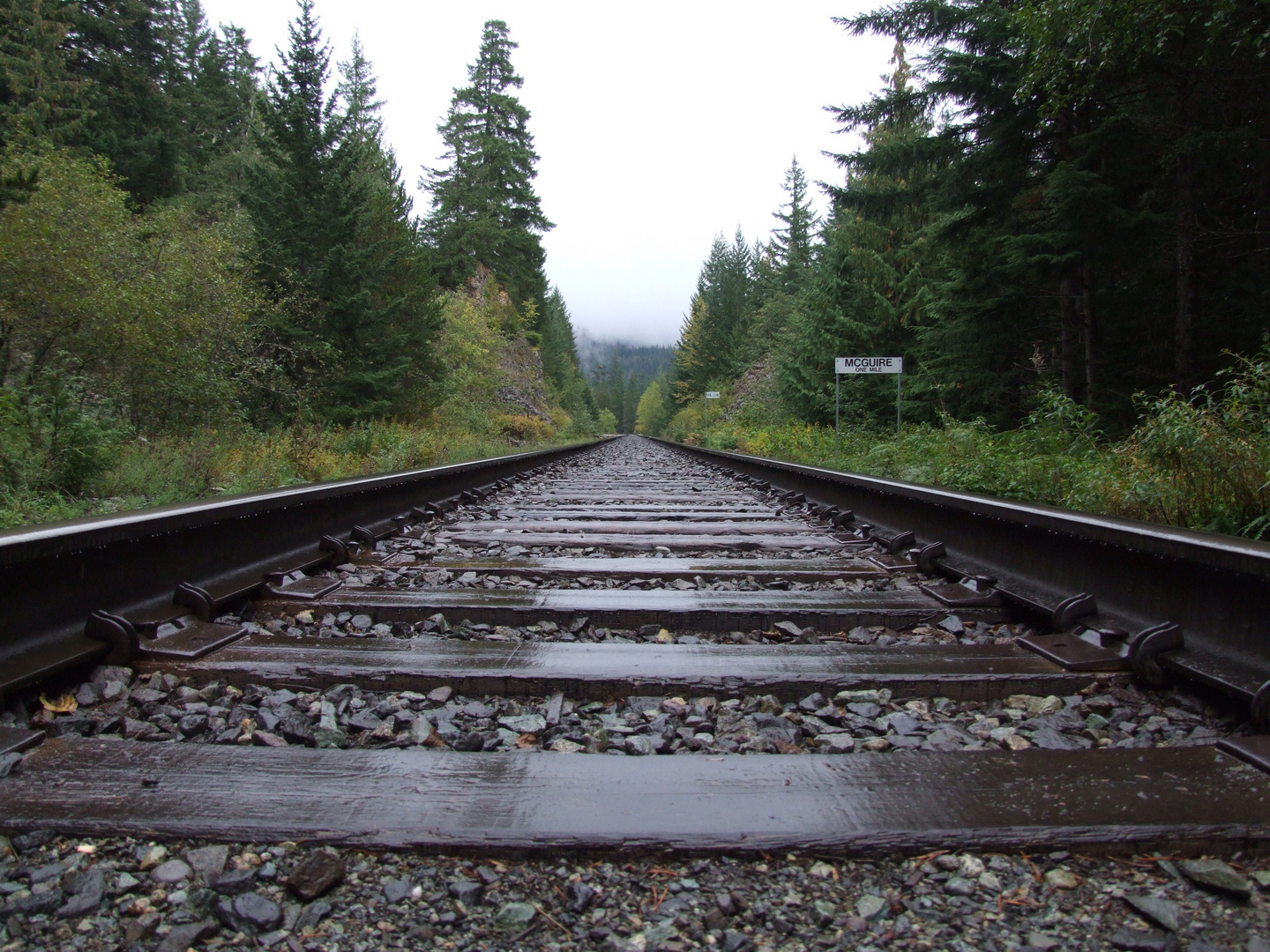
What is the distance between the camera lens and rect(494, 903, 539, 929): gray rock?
1.05 metres

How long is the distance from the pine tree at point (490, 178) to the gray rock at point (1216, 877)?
3796 centimetres

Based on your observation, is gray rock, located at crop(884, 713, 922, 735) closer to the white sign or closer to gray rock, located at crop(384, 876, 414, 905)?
gray rock, located at crop(384, 876, 414, 905)

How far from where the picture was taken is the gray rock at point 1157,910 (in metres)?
1.02

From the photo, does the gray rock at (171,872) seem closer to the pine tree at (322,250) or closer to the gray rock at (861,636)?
the gray rock at (861,636)

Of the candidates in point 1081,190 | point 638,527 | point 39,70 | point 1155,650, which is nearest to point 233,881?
point 1155,650

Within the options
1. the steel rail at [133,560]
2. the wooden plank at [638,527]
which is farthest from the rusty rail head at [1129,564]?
the steel rail at [133,560]

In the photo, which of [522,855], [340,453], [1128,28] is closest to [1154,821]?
[522,855]

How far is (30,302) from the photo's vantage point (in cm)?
956

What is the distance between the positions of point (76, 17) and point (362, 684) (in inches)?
1319

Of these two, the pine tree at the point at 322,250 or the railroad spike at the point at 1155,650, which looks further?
the pine tree at the point at 322,250

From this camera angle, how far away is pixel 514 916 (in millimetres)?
1061

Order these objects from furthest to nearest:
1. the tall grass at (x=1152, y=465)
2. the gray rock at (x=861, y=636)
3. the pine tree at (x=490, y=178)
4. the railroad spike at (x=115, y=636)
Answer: the pine tree at (x=490, y=178) < the tall grass at (x=1152, y=465) < the gray rock at (x=861, y=636) < the railroad spike at (x=115, y=636)

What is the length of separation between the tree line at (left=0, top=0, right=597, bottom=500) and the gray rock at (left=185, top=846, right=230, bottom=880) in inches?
212

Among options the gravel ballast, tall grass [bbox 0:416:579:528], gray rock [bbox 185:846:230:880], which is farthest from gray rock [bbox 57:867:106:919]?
tall grass [bbox 0:416:579:528]
